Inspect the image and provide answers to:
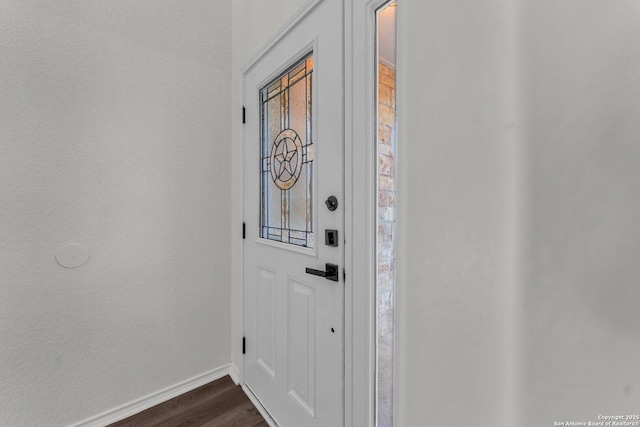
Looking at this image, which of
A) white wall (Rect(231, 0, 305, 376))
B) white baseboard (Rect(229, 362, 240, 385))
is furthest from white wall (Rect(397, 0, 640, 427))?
white baseboard (Rect(229, 362, 240, 385))

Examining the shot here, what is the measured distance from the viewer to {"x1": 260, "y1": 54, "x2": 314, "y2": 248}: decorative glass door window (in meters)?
1.24

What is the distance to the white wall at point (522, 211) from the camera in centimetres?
13

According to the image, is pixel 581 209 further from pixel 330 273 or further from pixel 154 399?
pixel 154 399

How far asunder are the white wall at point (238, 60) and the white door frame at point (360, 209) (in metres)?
0.68

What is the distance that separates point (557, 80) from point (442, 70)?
67 millimetres

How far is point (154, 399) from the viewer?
1.57 meters

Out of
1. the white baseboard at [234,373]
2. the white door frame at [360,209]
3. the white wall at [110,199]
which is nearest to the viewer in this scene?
the white door frame at [360,209]

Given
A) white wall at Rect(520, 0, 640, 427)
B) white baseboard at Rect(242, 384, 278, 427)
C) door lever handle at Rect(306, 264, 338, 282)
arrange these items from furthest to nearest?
1. white baseboard at Rect(242, 384, 278, 427)
2. door lever handle at Rect(306, 264, 338, 282)
3. white wall at Rect(520, 0, 640, 427)

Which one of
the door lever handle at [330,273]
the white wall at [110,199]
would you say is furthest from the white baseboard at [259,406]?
the door lever handle at [330,273]

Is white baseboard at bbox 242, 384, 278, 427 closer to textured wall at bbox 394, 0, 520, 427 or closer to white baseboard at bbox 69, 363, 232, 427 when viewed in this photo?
white baseboard at bbox 69, 363, 232, 427

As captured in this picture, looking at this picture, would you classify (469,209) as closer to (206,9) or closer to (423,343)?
(423,343)

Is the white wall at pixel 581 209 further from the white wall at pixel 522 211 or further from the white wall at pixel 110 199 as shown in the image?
the white wall at pixel 110 199

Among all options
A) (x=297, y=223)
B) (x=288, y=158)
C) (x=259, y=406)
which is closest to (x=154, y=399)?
(x=259, y=406)

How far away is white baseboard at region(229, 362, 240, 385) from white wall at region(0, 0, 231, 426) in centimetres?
13
